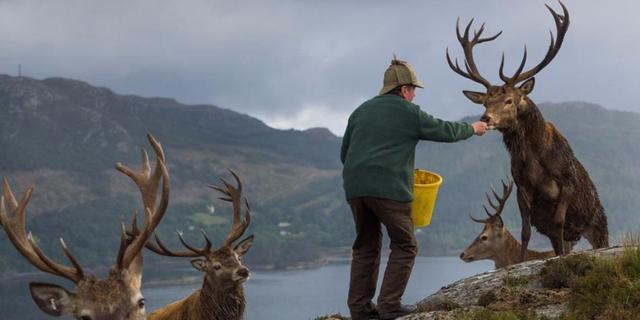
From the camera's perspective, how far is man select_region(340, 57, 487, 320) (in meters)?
7.38

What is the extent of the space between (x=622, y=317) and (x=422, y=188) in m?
2.42

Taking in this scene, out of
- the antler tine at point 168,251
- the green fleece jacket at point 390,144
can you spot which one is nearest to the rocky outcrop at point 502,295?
the green fleece jacket at point 390,144

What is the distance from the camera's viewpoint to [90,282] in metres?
6.29

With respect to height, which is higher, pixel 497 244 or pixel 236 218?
pixel 236 218

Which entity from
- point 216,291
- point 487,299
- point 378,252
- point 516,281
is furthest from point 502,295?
point 216,291

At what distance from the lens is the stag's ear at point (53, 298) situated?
625cm

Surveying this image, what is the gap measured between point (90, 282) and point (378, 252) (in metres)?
2.89

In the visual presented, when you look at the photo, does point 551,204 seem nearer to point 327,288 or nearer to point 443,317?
point 443,317

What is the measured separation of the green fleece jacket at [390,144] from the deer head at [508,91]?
6.19 feet

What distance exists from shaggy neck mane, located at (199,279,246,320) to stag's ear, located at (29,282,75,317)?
10.3 ft

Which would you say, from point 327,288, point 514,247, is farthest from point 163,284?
point 514,247

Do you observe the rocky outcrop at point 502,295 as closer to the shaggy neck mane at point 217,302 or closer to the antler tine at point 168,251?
the shaggy neck mane at point 217,302

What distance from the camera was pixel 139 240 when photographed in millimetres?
6492

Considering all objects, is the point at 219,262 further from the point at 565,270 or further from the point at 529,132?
the point at 529,132
